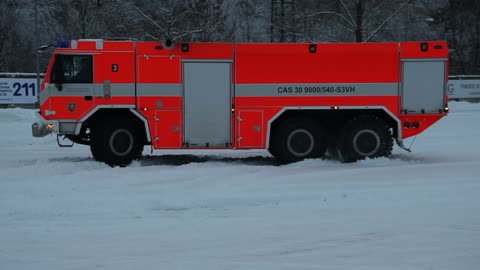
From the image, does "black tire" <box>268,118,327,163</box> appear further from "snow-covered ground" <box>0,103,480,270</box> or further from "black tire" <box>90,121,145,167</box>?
"black tire" <box>90,121,145,167</box>

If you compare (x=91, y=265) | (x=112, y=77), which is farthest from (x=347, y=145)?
(x=91, y=265)

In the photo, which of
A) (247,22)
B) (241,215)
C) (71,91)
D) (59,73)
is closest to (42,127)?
(71,91)

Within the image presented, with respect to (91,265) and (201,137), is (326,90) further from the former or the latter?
(91,265)

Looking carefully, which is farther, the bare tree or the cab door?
the bare tree

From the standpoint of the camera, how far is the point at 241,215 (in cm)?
812

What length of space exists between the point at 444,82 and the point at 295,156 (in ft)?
11.9

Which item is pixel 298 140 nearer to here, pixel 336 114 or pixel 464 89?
pixel 336 114

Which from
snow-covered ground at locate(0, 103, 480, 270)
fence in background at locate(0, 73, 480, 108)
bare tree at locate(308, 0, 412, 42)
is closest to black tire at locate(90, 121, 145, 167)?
snow-covered ground at locate(0, 103, 480, 270)

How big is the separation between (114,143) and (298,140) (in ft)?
13.1

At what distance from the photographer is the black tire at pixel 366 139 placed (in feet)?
43.1

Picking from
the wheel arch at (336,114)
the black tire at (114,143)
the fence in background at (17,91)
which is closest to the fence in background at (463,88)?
the wheel arch at (336,114)

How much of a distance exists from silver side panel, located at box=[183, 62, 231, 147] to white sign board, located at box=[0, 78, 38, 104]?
16634 millimetres

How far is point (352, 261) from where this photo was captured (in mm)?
5961

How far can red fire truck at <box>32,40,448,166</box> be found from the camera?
12.8 m
